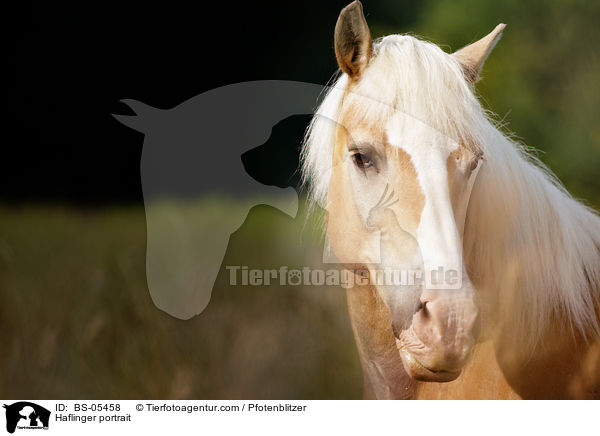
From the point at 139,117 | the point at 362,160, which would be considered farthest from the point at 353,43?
the point at 139,117

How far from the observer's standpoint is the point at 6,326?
2.46 m

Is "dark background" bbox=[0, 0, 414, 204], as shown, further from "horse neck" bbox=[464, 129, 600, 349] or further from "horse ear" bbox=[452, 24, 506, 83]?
"horse neck" bbox=[464, 129, 600, 349]

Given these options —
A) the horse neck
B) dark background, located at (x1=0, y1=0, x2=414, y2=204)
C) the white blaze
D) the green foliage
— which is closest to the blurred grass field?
dark background, located at (x1=0, y1=0, x2=414, y2=204)

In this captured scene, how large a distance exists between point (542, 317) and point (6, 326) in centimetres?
235

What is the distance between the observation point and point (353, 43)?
1206 mm

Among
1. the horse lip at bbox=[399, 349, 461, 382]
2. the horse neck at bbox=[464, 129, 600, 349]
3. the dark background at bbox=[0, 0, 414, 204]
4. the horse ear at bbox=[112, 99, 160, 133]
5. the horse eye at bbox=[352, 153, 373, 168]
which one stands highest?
the dark background at bbox=[0, 0, 414, 204]

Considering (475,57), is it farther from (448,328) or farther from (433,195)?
(448,328)

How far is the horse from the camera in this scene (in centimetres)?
105

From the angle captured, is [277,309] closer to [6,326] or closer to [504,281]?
[6,326]
